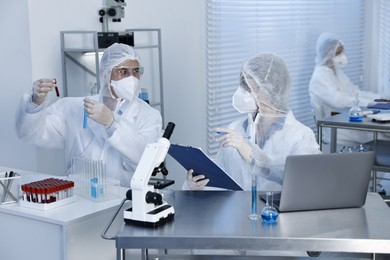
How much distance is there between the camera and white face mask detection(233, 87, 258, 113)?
2.59 metres

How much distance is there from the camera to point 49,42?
3.39 m

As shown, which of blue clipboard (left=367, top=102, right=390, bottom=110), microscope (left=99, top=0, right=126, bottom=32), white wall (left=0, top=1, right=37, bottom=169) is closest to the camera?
white wall (left=0, top=1, right=37, bottom=169)

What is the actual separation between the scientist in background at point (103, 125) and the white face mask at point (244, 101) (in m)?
0.54

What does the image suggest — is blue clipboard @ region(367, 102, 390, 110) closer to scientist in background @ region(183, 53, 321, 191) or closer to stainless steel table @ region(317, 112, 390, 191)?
stainless steel table @ region(317, 112, 390, 191)

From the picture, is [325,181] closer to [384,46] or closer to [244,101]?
[244,101]

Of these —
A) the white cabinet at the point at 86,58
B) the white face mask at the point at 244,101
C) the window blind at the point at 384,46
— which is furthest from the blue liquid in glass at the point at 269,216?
the window blind at the point at 384,46

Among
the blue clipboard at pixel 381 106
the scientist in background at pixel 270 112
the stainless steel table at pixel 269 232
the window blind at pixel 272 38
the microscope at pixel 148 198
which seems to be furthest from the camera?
the window blind at pixel 272 38

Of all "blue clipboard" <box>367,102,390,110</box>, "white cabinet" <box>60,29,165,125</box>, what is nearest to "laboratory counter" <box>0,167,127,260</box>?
"white cabinet" <box>60,29,165,125</box>

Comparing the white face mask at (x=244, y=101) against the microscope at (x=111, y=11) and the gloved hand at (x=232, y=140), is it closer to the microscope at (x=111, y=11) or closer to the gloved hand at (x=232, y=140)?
the gloved hand at (x=232, y=140)

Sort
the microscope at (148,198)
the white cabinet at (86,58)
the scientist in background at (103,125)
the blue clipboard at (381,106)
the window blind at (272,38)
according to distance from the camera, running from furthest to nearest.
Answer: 1. the window blind at (272,38)
2. the blue clipboard at (381,106)
3. the white cabinet at (86,58)
4. the scientist in background at (103,125)
5. the microscope at (148,198)

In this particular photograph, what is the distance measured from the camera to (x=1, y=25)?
11.1 feet

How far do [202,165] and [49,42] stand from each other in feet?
5.50

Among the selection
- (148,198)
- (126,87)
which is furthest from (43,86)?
(148,198)

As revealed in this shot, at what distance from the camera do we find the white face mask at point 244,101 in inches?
102
